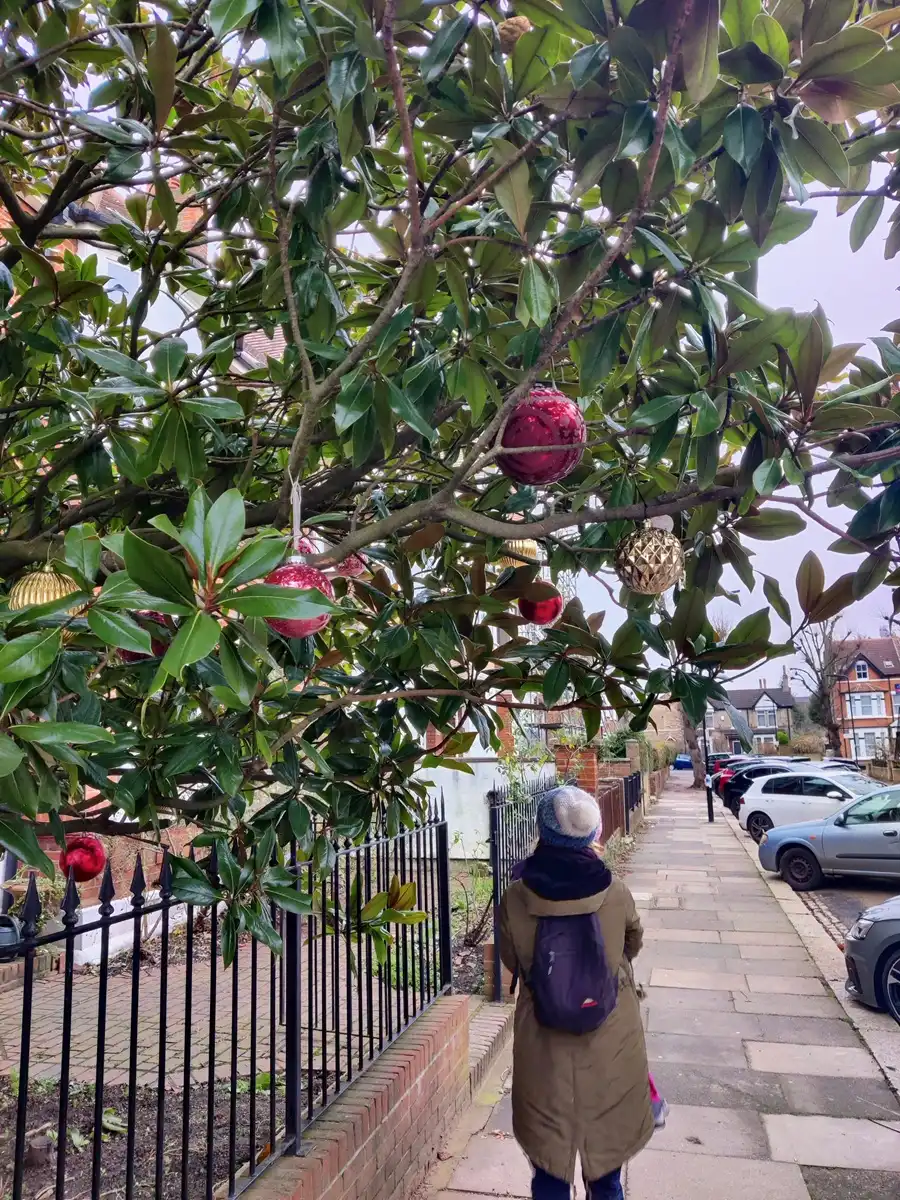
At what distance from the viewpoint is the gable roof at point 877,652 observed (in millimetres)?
60500

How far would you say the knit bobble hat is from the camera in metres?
3.24

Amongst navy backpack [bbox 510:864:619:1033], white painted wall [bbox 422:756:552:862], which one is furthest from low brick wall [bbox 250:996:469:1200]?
white painted wall [bbox 422:756:552:862]

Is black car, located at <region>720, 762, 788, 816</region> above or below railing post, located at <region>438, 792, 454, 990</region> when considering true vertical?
below

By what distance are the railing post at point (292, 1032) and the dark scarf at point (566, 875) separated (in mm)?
891

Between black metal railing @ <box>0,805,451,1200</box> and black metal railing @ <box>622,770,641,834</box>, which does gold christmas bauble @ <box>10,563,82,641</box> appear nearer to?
black metal railing @ <box>0,805,451,1200</box>

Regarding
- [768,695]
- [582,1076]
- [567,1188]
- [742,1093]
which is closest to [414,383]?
[582,1076]

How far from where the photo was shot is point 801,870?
42.1ft

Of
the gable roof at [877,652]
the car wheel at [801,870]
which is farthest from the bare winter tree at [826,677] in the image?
the car wheel at [801,870]

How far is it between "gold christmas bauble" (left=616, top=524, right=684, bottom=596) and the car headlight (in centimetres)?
591

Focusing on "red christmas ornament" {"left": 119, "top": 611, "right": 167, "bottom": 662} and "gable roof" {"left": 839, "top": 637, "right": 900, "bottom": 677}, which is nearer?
"red christmas ornament" {"left": 119, "top": 611, "right": 167, "bottom": 662}

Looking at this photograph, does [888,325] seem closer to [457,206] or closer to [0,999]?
[457,206]

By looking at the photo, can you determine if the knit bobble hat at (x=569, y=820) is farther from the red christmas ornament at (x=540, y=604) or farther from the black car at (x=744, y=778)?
the black car at (x=744, y=778)

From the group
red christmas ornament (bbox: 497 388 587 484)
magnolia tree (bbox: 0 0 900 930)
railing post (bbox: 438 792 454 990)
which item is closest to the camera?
magnolia tree (bbox: 0 0 900 930)

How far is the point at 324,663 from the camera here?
8.60 ft
